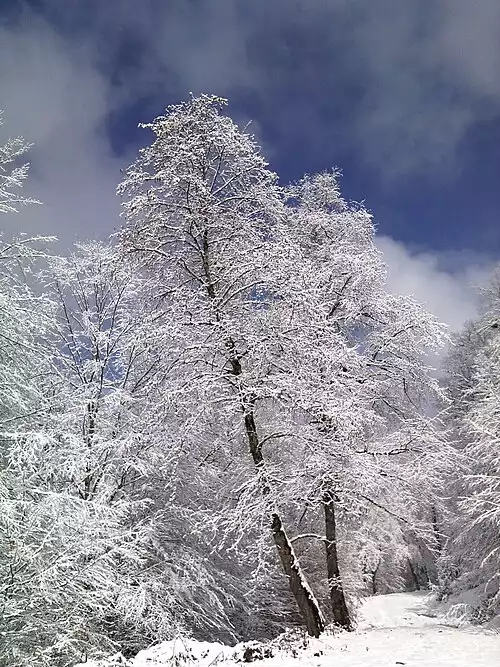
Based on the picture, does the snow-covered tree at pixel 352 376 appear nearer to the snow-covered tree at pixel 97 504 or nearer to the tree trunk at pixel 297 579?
the tree trunk at pixel 297 579

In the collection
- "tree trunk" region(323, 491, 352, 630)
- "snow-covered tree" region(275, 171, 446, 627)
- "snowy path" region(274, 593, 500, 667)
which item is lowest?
"snowy path" region(274, 593, 500, 667)

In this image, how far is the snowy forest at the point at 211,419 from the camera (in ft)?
29.2

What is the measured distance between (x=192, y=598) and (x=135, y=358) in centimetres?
575

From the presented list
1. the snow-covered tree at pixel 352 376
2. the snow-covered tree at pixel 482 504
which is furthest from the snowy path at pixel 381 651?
the snow-covered tree at pixel 482 504

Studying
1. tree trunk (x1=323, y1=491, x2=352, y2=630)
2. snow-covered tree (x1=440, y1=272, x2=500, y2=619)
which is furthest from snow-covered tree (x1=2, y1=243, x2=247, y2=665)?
snow-covered tree (x1=440, y1=272, x2=500, y2=619)

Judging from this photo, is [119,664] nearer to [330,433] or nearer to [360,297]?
[330,433]

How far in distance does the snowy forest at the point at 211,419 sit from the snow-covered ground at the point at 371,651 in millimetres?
925

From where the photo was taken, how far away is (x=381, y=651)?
27.3 ft

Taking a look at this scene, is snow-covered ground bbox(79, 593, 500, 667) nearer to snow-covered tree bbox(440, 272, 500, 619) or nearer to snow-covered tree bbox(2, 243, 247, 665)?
snow-covered tree bbox(2, 243, 247, 665)

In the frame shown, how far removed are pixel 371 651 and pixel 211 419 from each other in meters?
4.55

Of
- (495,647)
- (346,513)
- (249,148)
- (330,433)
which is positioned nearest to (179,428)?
(330,433)

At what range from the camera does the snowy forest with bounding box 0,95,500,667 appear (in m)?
8.91

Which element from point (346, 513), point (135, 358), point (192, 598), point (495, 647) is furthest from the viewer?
point (135, 358)

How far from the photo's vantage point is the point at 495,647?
8.80 meters
